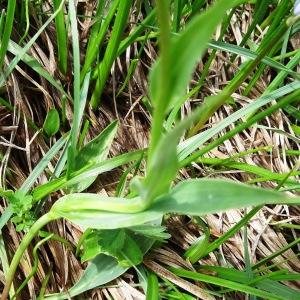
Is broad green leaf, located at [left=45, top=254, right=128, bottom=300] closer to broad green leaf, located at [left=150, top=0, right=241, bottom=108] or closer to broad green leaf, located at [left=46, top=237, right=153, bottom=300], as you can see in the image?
broad green leaf, located at [left=46, top=237, right=153, bottom=300]

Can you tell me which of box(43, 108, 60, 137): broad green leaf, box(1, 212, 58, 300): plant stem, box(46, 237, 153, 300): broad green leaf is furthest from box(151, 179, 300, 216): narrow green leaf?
box(43, 108, 60, 137): broad green leaf

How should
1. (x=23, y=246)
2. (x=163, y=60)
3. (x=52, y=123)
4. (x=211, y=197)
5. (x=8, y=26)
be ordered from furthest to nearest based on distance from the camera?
(x=52, y=123) → (x=8, y=26) → (x=23, y=246) → (x=211, y=197) → (x=163, y=60)

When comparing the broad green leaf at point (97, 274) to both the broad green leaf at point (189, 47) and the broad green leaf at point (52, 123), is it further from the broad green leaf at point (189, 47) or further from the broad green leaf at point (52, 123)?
the broad green leaf at point (189, 47)

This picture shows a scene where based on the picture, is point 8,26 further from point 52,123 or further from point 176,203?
point 176,203

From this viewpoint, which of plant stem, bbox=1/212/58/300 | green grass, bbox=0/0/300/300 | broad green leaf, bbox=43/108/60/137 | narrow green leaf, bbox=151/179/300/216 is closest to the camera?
narrow green leaf, bbox=151/179/300/216

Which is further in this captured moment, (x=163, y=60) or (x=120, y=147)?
(x=120, y=147)

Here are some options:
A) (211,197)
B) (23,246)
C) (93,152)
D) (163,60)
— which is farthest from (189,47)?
(93,152)

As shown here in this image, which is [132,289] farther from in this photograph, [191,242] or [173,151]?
[173,151]
